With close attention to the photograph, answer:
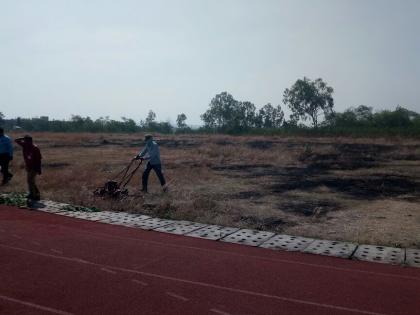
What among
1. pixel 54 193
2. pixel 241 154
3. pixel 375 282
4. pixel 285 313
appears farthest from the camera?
pixel 241 154

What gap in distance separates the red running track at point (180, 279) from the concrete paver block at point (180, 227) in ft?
1.48

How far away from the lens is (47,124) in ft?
242

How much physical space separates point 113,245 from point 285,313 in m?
3.62

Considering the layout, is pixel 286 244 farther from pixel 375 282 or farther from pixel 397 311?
pixel 397 311

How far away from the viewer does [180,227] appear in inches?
357

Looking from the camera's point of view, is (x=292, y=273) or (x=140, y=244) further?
(x=140, y=244)

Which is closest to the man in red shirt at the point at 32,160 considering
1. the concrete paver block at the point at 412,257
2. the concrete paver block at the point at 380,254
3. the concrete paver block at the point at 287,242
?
the concrete paver block at the point at 287,242

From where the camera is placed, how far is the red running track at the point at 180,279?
205 inches

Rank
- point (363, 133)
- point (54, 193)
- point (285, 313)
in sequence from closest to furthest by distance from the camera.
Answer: point (285, 313) < point (54, 193) < point (363, 133)

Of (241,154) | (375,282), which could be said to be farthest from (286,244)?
(241,154)

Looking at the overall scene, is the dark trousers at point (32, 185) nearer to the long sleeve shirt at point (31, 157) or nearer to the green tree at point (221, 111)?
the long sleeve shirt at point (31, 157)

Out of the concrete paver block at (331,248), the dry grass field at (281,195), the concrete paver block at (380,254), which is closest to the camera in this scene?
the concrete paver block at (380,254)

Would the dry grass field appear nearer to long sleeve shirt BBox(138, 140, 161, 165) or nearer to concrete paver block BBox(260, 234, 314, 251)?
concrete paver block BBox(260, 234, 314, 251)

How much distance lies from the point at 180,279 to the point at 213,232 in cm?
267
